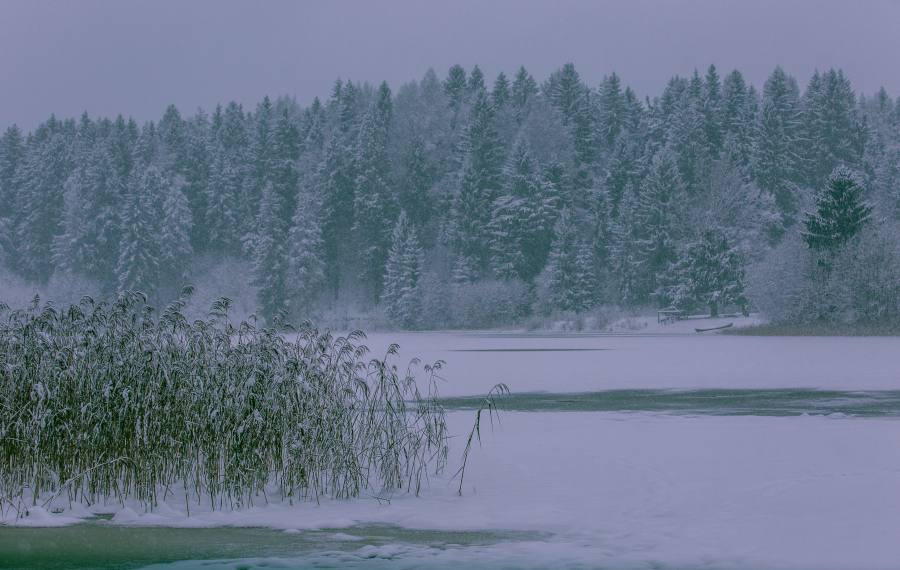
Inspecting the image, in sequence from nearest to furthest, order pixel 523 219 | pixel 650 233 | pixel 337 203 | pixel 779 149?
pixel 650 233, pixel 523 219, pixel 779 149, pixel 337 203

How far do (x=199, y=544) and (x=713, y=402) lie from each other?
12.3 metres

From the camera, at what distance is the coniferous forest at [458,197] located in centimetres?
7244

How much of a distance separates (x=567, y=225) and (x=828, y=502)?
62.1m

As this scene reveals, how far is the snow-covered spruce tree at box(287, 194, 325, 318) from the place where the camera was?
82375mm

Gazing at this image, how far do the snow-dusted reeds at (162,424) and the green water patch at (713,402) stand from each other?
25.4 ft

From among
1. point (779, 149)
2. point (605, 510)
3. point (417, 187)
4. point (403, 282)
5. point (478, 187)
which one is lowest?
point (605, 510)

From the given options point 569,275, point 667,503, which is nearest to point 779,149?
point 569,275

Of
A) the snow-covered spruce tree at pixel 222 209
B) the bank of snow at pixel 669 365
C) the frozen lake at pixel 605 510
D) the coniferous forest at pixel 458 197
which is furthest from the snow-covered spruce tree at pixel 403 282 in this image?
the frozen lake at pixel 605 510

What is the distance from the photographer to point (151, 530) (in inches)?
364

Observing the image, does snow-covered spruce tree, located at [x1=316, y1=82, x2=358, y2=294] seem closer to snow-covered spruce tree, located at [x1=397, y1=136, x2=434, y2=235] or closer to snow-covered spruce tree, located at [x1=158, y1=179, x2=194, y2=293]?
snow-covered spruce tree, located at [x1=397, y1=136, x2=434, y2=235]

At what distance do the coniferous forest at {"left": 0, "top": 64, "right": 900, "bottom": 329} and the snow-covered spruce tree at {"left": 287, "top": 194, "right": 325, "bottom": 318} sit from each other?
0.21 m

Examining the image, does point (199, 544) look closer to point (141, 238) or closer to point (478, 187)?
point (478, 187)

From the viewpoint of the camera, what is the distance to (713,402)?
62.6 ft

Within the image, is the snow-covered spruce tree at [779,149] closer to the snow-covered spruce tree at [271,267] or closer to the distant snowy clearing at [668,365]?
the snow-covered spruce tree at [271,267]
